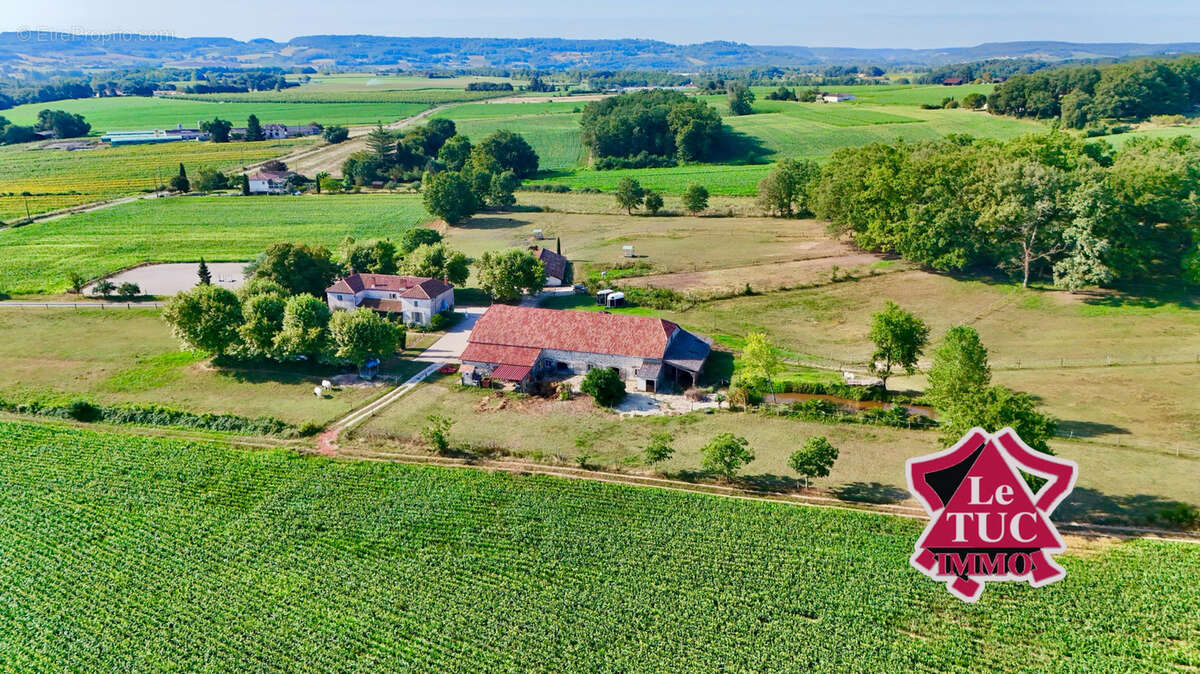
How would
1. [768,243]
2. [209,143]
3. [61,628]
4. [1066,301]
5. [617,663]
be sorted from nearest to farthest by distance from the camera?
[617,663] < [61,628] < [1066,301] < [768,243] < [209,143]

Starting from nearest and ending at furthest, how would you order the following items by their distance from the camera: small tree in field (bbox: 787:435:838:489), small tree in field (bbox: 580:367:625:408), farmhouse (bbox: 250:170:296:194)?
small tree in field (bbox: 787:435:838:489) → small tree in field (bbox: 580:367:625:408) → farmhouse (bbox: 250:170:296:194)

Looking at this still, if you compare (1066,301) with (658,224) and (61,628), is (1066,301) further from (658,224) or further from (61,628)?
(61,628)

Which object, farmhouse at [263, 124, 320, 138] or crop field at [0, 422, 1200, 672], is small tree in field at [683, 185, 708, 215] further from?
farmhouse at [263, 124, 320, 138]

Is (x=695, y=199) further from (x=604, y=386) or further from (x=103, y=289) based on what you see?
(x=103, y=289)

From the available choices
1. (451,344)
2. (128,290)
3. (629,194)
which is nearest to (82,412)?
(451,344)

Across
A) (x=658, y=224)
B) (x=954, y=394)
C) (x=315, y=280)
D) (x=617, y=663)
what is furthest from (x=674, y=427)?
(x=658, y=224)

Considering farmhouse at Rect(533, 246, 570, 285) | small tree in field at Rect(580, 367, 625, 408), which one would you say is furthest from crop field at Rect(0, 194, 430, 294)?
small tree in field at Rect(580, 367, 625, 408)
